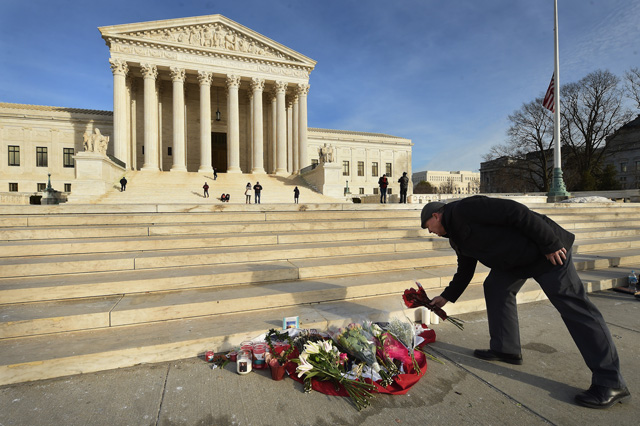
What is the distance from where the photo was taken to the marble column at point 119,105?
96.2 feet

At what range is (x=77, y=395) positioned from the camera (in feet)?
8.35

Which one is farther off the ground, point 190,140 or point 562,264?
point 190,140

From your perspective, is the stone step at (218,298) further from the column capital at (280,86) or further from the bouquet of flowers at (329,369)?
the column capital at (280,86)

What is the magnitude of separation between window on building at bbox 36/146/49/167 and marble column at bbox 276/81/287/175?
28187 mm

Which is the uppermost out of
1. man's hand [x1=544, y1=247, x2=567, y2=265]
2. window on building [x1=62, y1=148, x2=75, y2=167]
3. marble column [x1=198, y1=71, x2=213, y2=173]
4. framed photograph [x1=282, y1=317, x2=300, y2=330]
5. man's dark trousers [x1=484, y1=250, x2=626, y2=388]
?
marble column [x1=198, y1=71, x2=213, y2=173]

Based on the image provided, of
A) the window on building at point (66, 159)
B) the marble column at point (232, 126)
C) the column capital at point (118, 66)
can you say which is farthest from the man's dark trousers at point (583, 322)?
the window on building at point (66, 159)

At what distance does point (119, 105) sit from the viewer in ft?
96.9

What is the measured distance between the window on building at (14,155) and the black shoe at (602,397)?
51640mm

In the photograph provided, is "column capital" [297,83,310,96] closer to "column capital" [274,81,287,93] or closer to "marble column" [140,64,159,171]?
"column capital" [274,81,287,93]

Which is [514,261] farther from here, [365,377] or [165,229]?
[165,229]

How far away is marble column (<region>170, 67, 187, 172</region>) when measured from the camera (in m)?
30.8

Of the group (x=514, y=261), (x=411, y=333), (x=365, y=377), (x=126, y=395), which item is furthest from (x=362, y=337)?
(x=126, y=395)

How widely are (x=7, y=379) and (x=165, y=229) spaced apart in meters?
4.19

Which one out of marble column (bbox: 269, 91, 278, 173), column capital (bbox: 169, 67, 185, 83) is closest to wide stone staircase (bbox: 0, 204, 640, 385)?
column capital (bbox: 169, 67, 185, 83)
